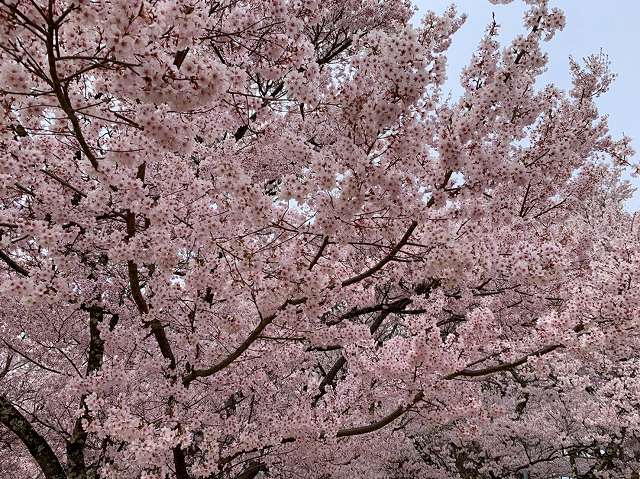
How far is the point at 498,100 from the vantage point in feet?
15.5

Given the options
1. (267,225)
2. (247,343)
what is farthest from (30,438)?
(267,225)

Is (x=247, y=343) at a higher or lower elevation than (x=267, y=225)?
lower

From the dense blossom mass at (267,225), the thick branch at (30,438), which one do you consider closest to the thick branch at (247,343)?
the dense blossom mass at (267,225)

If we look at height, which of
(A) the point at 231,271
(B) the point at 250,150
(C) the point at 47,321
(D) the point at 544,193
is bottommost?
(A) the point at 231,271

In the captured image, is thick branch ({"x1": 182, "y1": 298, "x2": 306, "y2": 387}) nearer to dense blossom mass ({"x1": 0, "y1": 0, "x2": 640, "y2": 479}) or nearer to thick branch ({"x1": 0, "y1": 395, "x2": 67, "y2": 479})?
dense blossom mass ({"x1": 0, "y1": 0, "x2": 640, "y2": 479})

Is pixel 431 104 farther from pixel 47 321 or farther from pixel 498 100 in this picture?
pixel 47 321

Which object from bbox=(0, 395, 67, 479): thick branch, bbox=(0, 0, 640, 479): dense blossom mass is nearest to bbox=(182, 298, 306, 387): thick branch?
bbox=(0, 0, 640, 479): dense blossom mass

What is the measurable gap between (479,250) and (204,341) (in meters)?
4.09

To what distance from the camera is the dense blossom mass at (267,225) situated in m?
4.16

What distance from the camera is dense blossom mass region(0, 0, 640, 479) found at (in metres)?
4.16

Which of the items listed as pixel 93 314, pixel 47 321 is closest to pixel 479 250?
pixel 93 314

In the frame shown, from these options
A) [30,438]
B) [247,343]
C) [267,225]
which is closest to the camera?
[267,225]

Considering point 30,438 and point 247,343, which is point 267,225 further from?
point 30,438

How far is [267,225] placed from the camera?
4941 millimetres
